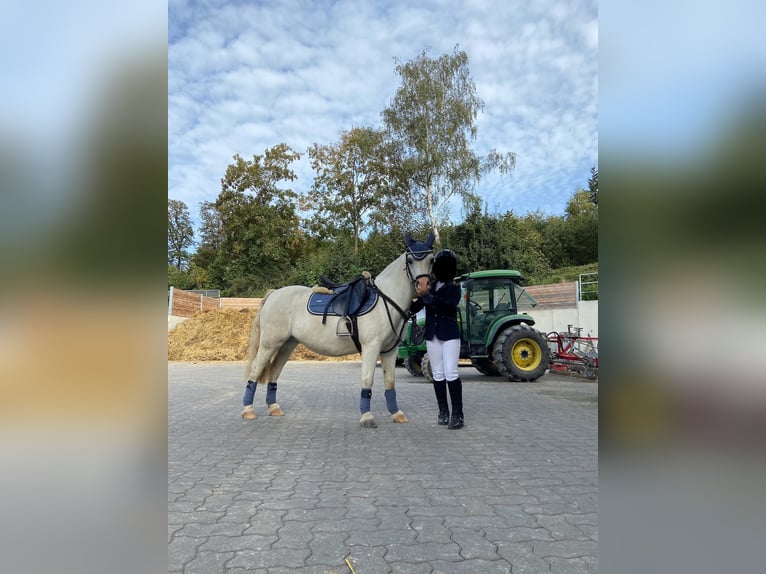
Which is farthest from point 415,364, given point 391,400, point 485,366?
point 391,400

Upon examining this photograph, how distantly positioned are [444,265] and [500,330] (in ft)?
17.6

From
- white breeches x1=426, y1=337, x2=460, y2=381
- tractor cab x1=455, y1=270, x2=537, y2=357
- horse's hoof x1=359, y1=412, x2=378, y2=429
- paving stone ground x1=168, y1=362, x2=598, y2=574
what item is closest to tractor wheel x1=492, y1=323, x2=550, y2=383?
tractor cab x1=455, y1=270, x2=537, y2=357

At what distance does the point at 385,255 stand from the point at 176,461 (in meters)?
22.1

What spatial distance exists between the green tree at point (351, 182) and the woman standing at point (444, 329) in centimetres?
2198

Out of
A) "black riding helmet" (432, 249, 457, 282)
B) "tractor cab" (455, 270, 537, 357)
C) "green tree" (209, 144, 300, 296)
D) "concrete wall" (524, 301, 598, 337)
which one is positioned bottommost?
"concrete wall" (524, 301, 598, 337)

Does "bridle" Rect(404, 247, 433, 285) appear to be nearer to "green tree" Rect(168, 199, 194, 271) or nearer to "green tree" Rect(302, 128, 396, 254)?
"green tree" Rect(168, 199, 194, 271)

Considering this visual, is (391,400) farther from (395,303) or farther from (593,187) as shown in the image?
(593,187)

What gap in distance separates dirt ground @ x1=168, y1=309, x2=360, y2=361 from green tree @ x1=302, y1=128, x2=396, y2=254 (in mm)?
8225

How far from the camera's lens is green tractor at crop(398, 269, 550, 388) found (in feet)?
33.2

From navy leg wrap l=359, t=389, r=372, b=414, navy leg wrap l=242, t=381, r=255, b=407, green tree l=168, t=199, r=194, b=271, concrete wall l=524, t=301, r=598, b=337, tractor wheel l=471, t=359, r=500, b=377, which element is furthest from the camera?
concrete wall l=524, t=301, r=598, b=337

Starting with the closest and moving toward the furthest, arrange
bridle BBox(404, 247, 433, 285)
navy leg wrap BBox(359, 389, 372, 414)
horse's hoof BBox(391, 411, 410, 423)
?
bridle BBox(404, 247, 433, 285) → navy leg wrap BBox(359, 389, 372, 414) → horse's hoof BBox(391, 411, 410, 423)

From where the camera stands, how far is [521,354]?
1042 cm
